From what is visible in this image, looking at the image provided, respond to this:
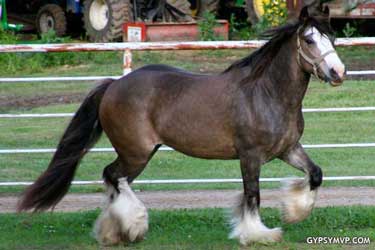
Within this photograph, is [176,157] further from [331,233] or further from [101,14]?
[101,14]

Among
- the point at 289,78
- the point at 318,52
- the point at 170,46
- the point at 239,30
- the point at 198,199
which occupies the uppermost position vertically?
the point at 318,52

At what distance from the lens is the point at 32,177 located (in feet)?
37.1

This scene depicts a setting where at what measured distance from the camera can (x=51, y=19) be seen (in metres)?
22.5

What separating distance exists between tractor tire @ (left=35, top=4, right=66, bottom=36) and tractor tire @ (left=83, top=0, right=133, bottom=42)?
29.4 inches

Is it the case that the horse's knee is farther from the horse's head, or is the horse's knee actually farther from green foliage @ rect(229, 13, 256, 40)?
green foliage @ rect(229, 13, 256, 40)

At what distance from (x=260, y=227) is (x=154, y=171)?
424cm

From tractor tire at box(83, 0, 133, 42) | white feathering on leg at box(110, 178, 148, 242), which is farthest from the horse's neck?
tractor tire at box(83, 0, 133, 42)

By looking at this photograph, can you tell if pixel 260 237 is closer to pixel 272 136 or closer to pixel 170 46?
pixel 272 136

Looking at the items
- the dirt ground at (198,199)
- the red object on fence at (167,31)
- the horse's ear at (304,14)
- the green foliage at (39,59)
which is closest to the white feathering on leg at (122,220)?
the dirt ground at (198,199)

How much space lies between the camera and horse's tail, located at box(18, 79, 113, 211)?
26.8 feet

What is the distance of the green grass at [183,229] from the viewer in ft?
A: 25.8

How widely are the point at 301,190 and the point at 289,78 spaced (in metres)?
0.81

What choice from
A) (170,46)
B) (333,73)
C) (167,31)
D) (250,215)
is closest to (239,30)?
(167,31)

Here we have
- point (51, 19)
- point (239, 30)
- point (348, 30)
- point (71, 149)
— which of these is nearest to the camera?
point (71, 149)
